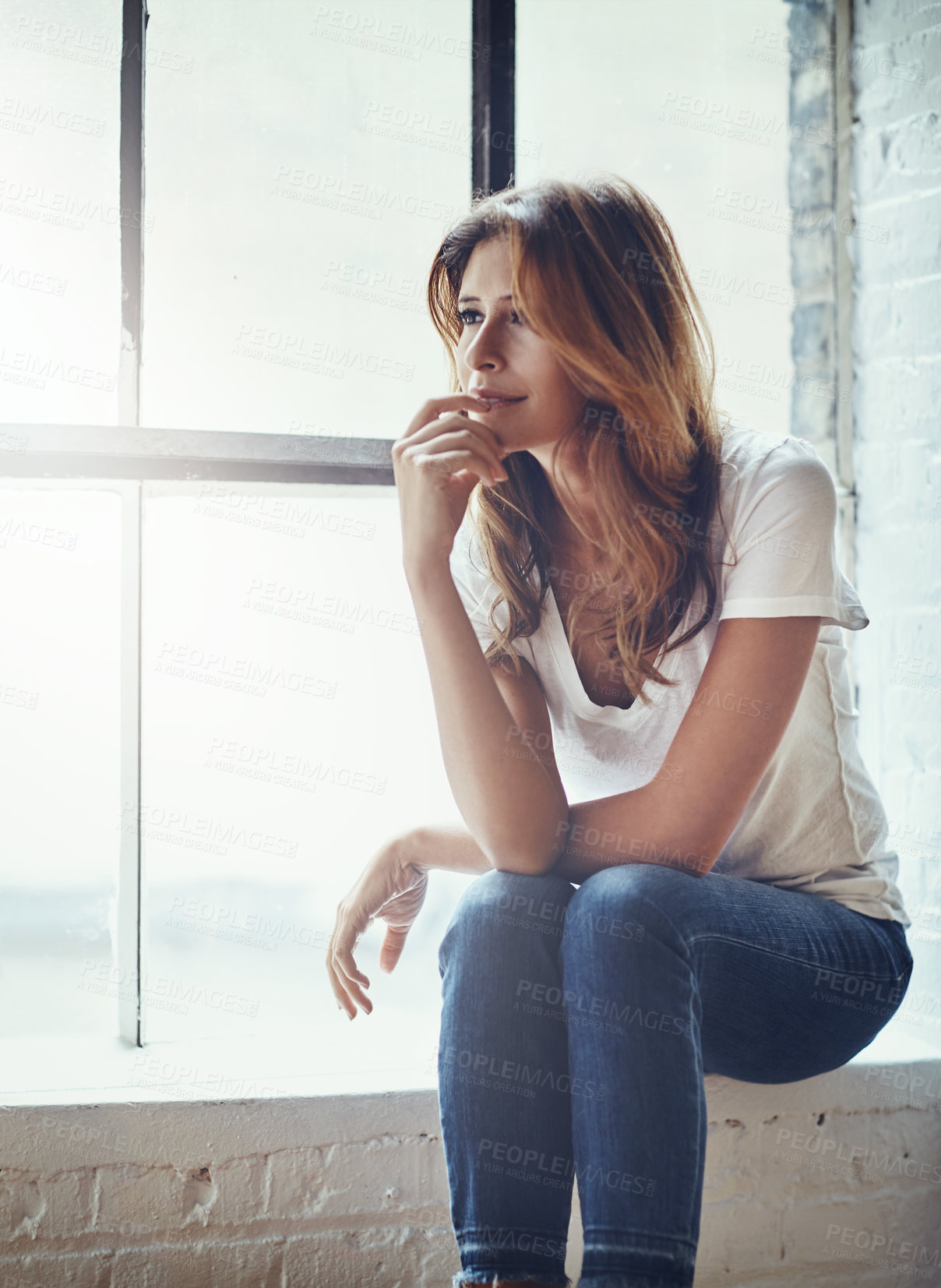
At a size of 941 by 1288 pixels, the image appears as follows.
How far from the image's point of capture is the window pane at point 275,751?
138 cm

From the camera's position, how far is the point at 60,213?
1375mm

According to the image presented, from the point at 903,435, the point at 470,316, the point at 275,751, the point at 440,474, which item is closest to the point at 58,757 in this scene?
the point at 275,751

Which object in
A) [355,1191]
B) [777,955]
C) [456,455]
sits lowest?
[355,1191]

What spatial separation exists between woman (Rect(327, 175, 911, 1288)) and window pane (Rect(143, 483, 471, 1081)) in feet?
0.89

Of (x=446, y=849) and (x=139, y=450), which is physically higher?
(x=139, y=450)

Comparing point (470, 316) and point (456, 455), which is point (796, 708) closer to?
point (456, 455)

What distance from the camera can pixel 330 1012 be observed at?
141 cm

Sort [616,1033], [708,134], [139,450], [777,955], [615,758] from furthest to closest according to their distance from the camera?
[708,134] → [139,450] → [615,758] → [777,955] → [616,1033]

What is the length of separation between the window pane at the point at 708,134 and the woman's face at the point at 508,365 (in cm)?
59

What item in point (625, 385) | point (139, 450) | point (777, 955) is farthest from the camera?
point (139, 450)

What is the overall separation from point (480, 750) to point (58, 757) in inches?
27.8

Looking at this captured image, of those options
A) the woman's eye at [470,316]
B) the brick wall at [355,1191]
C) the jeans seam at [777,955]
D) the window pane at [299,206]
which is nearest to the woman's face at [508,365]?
the woman's eye at [470,316]

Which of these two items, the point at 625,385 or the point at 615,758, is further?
the point at 615,758

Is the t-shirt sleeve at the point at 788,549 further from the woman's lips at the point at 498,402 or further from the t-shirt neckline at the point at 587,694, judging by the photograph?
the woman's lips at the point at 498,402
